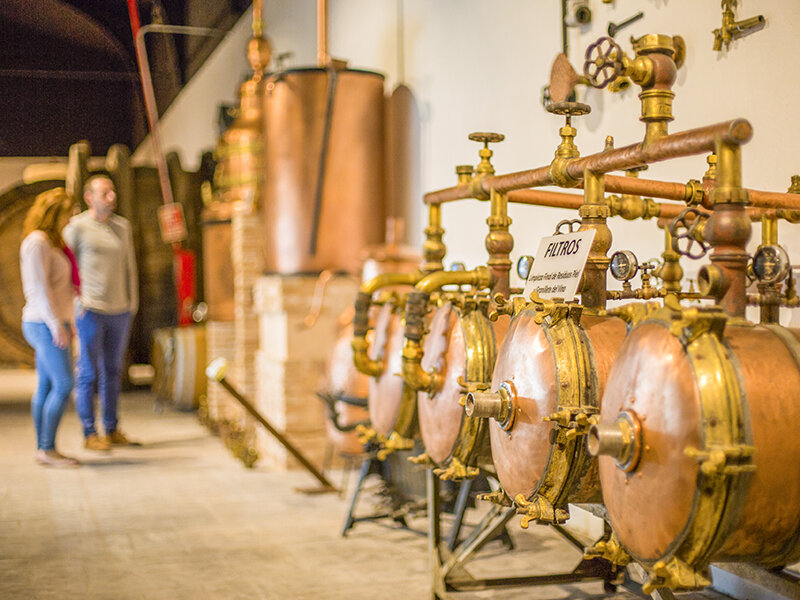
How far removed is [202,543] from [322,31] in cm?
399

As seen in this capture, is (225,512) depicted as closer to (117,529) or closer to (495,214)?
(117,529)

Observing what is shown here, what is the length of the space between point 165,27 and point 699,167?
3.39 m

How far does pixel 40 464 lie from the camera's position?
5.20m

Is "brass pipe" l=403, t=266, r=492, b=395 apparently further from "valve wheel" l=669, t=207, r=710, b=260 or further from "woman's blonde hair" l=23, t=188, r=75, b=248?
"woman's blonde hair" l=23, t=188, r=75, b=248

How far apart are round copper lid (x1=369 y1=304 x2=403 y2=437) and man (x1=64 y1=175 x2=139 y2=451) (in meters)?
3.06

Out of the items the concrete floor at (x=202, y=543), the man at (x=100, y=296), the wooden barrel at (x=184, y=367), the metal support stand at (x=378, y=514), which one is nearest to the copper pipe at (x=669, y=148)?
the concrete floor at (x=202, y=543)

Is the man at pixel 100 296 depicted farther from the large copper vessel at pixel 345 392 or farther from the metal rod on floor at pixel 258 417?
the large copper vessel at pixel 345 392

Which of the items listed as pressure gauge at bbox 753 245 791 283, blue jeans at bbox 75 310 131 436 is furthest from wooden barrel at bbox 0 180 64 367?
pressure gauge at bbox 753 245 791 283

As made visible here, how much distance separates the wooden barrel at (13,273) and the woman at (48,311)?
8.28ft

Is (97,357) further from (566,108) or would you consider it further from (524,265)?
(566,108)

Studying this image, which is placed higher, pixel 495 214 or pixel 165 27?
pixel 165 27

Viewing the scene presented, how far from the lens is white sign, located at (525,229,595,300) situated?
72.9 inches

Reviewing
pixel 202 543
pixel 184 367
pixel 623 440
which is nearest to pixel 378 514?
pixel 202 543

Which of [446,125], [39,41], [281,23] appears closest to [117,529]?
[39,41]
